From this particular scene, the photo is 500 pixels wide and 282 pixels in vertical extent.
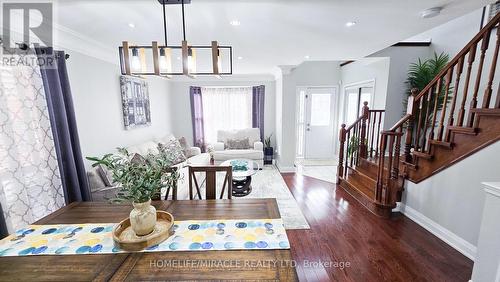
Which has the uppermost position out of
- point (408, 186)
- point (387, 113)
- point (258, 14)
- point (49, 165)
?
point (258, 14)

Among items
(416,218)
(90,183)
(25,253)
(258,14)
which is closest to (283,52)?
(258,14)

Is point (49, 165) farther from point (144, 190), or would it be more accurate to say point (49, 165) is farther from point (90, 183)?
point (144, 190)

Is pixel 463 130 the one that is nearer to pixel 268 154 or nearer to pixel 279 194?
pixel 279 194

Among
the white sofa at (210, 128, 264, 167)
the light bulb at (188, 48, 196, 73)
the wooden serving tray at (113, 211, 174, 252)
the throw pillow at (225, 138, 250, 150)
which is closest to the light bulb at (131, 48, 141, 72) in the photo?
the light bulb at (188, 48, 196, 73)

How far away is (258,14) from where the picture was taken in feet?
6.42

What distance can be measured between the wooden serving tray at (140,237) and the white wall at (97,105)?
6.37 feet

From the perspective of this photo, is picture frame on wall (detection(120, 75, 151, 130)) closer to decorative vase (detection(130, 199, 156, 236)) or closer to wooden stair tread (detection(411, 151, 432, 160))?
decorative vase (detection(130, 199, 156, 236))

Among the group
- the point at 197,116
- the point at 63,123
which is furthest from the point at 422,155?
the point at 197,116

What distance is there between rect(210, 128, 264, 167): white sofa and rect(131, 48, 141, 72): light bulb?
11.9ft

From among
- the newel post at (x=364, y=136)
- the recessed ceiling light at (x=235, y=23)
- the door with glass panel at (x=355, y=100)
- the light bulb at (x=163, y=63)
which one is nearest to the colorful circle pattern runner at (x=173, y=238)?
the light bulb at (x=163, y=63)

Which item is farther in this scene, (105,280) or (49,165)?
(49,165)

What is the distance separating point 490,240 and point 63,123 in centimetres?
381

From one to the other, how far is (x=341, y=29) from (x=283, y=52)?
1151 millimetres

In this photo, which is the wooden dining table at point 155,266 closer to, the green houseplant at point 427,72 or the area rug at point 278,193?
the area rug at point 278,193
